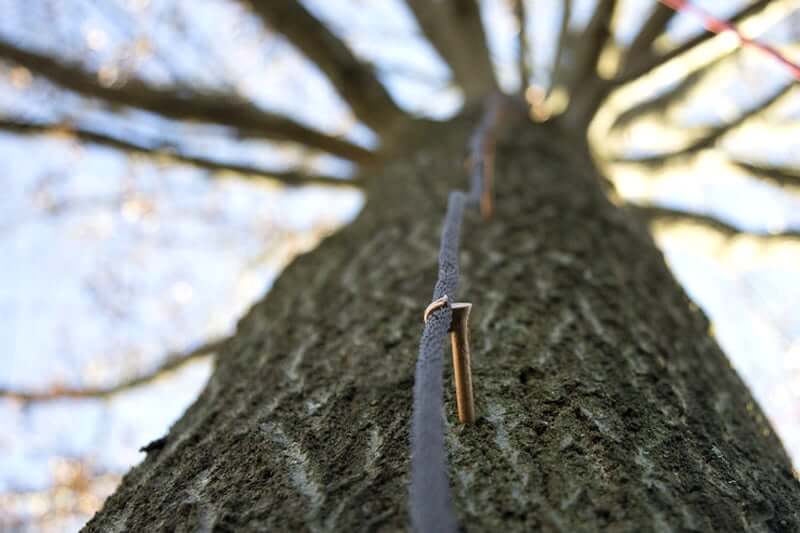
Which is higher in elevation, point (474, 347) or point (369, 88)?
point (369, 88)

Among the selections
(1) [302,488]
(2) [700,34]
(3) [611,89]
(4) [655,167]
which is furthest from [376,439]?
(4) [655,167]

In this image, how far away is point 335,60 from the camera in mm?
2725

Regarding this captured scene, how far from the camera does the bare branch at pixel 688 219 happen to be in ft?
9.87

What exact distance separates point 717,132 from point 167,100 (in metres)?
2.63

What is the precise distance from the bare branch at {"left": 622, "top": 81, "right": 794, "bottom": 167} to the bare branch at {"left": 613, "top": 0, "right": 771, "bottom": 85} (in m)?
0.98

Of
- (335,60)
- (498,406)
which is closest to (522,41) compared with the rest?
(335,60)

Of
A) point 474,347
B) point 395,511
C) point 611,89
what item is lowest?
point 395,511

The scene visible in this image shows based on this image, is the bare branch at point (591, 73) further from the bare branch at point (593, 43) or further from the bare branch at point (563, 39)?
the bare branch at point (563, 39)

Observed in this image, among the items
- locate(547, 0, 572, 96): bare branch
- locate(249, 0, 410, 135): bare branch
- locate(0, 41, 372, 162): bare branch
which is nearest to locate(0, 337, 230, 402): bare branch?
locate(0, 41, 372, 162): bare branch

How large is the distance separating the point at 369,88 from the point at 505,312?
1.72 meters

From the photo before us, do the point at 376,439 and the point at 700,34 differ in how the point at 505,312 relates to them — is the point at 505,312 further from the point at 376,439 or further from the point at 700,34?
the point at 700,34

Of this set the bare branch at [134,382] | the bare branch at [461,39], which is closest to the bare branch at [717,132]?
the bare branch at [461,39]

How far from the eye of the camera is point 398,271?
160 centimetres

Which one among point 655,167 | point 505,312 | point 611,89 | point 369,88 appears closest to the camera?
point 505,312
